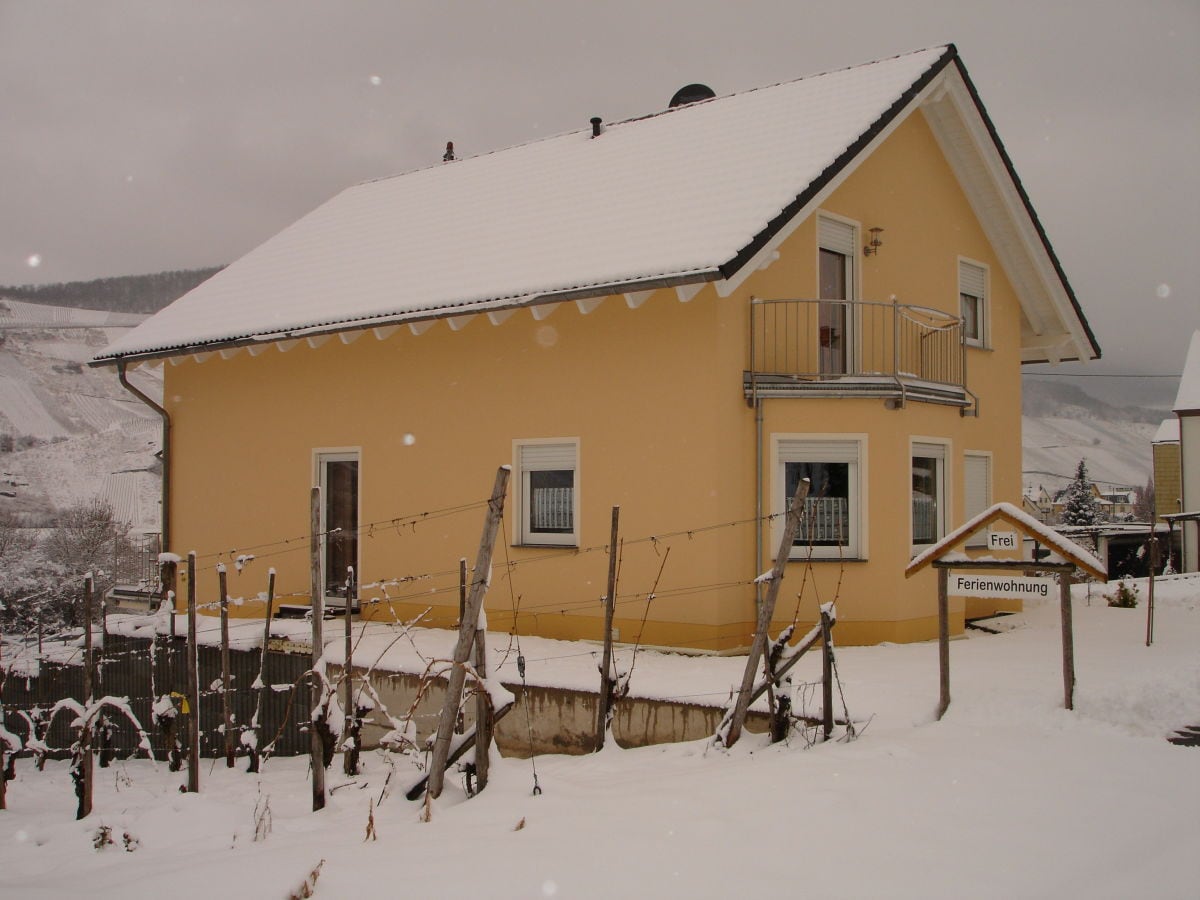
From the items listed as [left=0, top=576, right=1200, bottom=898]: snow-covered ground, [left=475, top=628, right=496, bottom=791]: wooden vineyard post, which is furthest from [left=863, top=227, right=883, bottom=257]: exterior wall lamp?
[left=475, top=628, right=496, bottom=791]: wooden vineyard post

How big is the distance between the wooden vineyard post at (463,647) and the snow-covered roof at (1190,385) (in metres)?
32.8

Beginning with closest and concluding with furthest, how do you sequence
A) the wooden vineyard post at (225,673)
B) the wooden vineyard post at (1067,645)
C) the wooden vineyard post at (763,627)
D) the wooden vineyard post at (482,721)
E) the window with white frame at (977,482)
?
the wooden vineyard post at (482,721) → the wooden vineyard post at (763,627) → the wooden vineyard post at (1067,645) → the wooden vineyard post at (225,673) → the window with white frame at (977,482)

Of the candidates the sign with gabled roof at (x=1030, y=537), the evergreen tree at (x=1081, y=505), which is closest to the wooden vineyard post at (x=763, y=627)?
the sign with gabled roof at (x=1030, y=537)

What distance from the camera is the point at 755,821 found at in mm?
5363

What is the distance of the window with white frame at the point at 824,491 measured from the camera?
36.2ft

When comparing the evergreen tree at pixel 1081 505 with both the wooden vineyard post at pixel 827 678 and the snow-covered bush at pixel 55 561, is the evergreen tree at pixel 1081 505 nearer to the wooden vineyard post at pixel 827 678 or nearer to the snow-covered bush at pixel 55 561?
the snow-covered bush at pixel 55 561

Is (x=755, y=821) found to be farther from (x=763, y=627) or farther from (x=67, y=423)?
(x=67, y=423)

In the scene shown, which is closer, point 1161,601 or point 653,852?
point 653,852

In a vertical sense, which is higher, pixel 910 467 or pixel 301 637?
pixel 910 467

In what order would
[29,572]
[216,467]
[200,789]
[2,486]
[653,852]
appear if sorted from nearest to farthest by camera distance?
1. [653,852]
2. [200,789]
3. [216,467]
4. [29,572]
5. [2,486]

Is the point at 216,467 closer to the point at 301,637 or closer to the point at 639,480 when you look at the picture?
the point at 301,637

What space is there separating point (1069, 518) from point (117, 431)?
241 feet

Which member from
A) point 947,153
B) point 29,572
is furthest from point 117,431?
point 947,153

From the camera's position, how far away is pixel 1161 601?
16.8 meters
